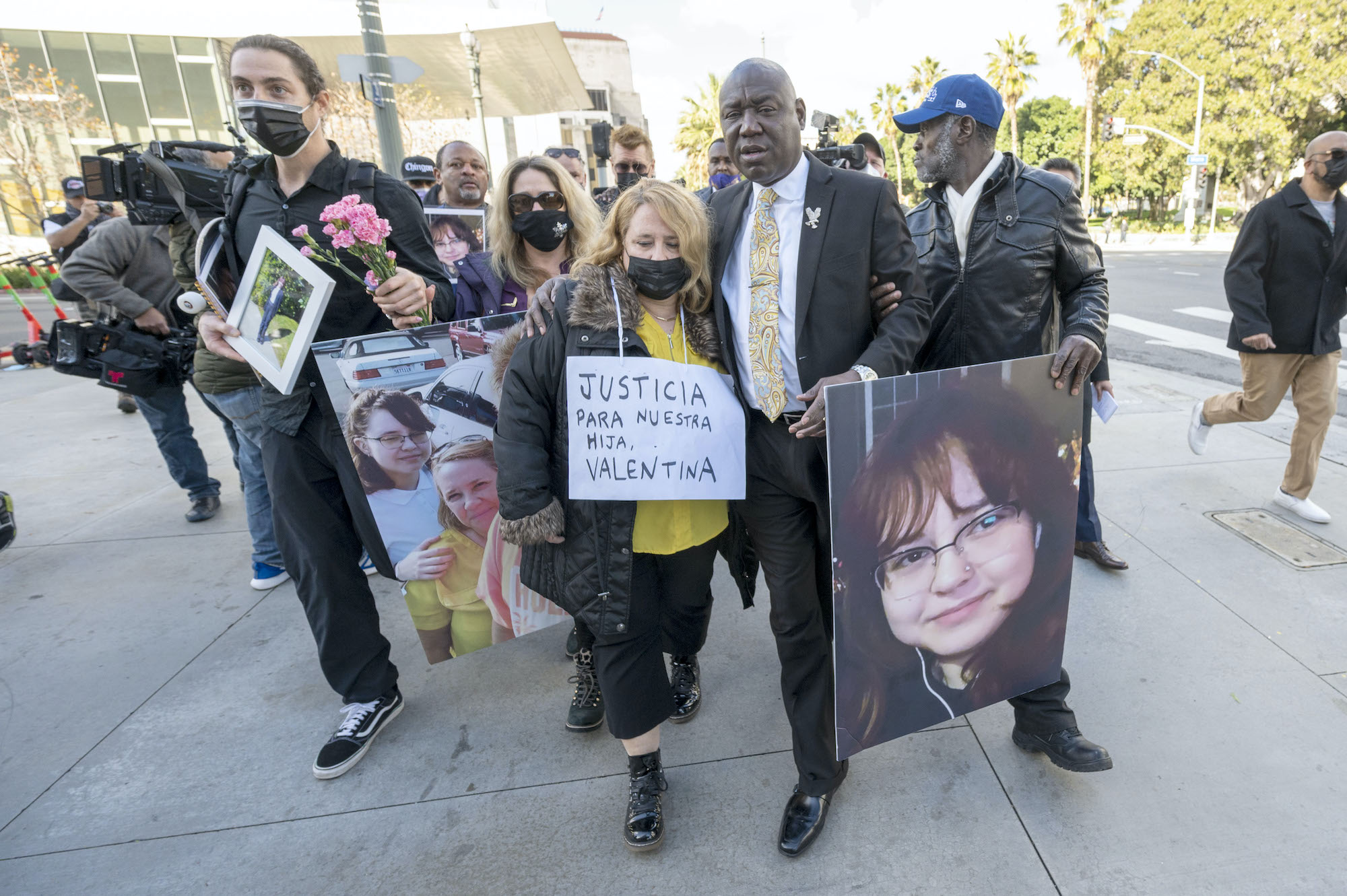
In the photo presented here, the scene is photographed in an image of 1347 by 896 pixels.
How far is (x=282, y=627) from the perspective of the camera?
3408 mm

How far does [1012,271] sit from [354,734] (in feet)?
8.89

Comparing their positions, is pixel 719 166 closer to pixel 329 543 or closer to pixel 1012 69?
pixel 329 543

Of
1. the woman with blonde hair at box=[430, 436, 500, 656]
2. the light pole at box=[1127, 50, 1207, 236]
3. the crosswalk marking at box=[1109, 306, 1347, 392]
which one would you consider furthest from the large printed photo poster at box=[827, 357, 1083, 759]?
the light pole at box=[1127, 50, 1207, 236]

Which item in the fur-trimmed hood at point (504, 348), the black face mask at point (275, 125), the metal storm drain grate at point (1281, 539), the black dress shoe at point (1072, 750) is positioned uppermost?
the black face mask at point (275, 125)

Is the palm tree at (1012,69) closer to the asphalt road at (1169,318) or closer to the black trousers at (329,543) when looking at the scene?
the asphalt road at (1169,318)

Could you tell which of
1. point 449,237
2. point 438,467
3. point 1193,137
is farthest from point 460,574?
point 1193,137

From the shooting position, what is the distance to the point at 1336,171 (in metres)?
3.55

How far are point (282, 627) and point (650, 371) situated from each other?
257 centimetres

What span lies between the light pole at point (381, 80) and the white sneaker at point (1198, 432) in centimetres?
613

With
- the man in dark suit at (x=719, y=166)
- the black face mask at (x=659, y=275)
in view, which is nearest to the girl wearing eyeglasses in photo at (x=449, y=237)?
the man in dark suit at (x=719, y=166)

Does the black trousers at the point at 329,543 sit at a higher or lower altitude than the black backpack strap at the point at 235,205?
lower

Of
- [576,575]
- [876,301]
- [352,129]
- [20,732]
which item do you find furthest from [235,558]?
[352,129]

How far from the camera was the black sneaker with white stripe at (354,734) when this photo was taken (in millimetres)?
2438

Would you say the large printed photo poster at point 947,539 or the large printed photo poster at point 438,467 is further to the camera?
the large printed photo poster at point 438,467
